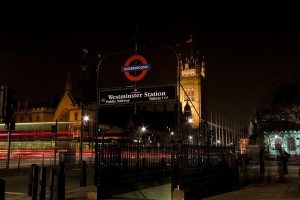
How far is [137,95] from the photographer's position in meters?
13.5

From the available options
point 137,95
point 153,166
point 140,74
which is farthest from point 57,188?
point 153,166

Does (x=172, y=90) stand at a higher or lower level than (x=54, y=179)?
higher

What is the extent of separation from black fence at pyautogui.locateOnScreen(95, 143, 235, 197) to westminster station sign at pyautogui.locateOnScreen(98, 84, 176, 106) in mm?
1652

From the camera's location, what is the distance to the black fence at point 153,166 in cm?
1253

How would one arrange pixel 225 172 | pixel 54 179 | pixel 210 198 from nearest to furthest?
1. pixel 54 179
2. pixel 210 198
3. pixel 225 172

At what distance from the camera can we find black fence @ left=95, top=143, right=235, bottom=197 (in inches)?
493

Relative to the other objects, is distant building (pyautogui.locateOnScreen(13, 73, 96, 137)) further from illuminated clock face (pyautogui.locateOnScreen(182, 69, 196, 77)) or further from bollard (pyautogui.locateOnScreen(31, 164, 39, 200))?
bollard (pyautogui.locateOnScreen(31, 164, 39, 200))

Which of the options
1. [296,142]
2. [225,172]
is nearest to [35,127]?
[296,142]

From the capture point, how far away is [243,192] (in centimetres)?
1499

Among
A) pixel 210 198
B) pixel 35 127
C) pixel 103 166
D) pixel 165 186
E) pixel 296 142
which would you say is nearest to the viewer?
pixel 103 166

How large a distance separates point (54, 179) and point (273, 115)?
46.1 meters

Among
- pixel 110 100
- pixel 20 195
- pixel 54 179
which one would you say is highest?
pixel 110 100

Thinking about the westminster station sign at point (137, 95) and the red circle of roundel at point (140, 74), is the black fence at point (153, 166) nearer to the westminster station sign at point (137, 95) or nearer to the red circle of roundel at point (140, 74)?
the westminster station sign at point (137, 95)

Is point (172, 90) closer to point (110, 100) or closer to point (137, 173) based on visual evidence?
point (110, 100)
